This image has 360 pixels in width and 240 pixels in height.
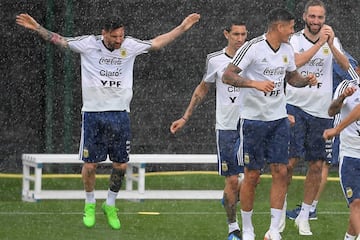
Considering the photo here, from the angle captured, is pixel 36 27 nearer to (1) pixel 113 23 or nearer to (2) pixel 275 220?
(1) pixel 113 23

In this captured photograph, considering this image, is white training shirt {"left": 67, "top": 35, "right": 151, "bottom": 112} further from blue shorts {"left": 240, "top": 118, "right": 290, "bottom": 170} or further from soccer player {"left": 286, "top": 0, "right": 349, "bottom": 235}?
blue shorts {"left": 240, "top": 118, "right": 290, "bottom": 170}

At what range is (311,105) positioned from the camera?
12594 millimetres

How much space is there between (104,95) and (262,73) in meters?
2.16

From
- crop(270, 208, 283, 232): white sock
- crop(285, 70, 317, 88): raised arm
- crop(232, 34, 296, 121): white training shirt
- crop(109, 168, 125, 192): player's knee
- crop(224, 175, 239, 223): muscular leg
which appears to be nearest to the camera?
crop(270, 208, 283, 232): white sock

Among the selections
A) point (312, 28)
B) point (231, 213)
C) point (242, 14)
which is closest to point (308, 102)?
point (312, 28)

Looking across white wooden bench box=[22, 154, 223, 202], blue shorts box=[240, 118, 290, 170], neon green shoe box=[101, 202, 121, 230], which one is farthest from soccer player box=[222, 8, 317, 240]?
white wooden bench box=[22, 154, 223, 202]

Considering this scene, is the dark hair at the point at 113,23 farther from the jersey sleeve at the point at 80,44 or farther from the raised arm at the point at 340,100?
the raised arm at the point at 340,100

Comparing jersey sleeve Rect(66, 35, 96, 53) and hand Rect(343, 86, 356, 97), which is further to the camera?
jersey sleeve Rect(66, 35, 96, 53)

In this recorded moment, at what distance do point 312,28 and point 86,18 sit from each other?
18.3 feet

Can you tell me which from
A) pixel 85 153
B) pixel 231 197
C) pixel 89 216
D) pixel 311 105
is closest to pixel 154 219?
pixel 89 216

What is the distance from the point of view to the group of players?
10805mm

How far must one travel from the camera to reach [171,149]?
17750mm

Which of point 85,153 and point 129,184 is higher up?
point 85,153

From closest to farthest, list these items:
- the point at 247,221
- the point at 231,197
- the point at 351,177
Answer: the point at 351,177
the point at 247,221
the point at 231,197
